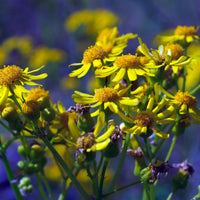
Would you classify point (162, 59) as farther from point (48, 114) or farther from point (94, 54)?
point (48, 114)

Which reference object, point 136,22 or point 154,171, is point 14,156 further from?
point 136,22

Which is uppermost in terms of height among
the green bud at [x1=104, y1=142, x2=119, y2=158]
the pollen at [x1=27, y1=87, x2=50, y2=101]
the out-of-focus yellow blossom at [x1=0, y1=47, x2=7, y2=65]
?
the out-of-focus yellow blossom at [x1=0, y1=47, x2=7, y2=65]

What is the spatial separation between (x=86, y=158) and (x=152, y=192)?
517 millimetres

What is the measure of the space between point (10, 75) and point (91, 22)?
15.2 feet

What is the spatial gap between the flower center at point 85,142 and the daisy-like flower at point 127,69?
388 millimetres

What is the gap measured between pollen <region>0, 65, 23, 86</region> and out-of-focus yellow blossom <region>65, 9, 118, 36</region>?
4168 millimetres

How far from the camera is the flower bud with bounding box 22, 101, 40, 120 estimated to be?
1.89 meters

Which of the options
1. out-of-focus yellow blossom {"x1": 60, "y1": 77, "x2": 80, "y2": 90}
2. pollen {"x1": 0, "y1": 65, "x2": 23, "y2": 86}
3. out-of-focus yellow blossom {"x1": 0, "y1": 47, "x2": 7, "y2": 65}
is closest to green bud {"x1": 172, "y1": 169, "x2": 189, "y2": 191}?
pollen {"x1": 0, "y1": 65, "x2": 23, "y2": 86}

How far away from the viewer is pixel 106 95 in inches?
77.7

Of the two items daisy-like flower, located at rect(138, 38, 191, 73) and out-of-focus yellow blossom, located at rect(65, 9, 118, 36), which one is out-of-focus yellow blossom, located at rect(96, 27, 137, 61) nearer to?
daisy-like flower, located at rect(138, 38, 191, 73)

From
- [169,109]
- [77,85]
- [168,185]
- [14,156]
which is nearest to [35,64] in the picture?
[77,85]

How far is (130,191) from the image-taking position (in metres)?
4.95

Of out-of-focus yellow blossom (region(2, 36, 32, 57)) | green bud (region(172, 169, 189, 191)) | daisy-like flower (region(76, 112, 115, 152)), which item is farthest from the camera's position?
out-of-focus yellow blossom (region(2, 36, 32, 57))

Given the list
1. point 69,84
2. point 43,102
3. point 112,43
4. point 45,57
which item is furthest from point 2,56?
point 43,102
